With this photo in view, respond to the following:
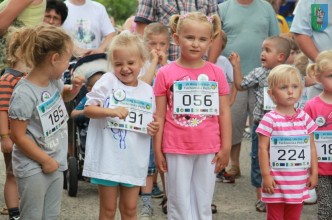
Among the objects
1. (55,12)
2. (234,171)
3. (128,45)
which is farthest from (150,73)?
(234,171)

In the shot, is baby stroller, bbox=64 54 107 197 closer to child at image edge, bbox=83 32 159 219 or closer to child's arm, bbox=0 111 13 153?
child's arm, bbox=0 111 13 153

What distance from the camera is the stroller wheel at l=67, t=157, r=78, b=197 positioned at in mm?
7555

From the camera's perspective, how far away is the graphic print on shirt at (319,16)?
7262mm

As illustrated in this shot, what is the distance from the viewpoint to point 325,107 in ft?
20.7

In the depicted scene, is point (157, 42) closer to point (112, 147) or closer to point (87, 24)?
point (112, 147)

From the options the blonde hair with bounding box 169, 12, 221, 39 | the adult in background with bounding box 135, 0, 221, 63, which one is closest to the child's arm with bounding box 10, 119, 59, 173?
the blonde hair with bounding box 169, 12, 221, 39

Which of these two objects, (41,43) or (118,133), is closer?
(41,43)

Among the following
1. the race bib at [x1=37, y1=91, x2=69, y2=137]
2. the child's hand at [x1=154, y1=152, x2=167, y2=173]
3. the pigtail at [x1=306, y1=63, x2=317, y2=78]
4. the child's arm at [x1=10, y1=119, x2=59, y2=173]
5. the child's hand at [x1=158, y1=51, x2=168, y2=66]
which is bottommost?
the child's hand at [x1=154, y1=152, x2=167, y2=173]

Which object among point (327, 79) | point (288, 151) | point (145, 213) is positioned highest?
point (327, 79)

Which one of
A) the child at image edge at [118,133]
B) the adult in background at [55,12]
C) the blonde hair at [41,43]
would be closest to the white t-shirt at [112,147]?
the child at image edge at [118,133]

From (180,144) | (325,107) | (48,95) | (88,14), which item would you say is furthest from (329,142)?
(88,14)

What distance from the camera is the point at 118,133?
5.59 m

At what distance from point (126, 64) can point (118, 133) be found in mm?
474

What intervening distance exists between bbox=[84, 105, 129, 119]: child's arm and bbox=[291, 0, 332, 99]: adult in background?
7.70 ft
